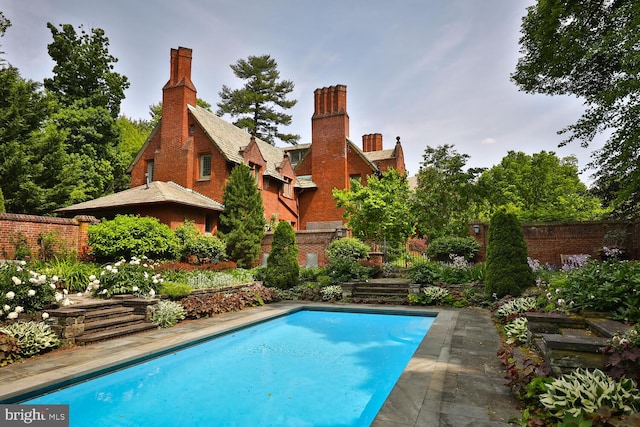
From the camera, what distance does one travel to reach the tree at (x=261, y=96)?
41000mm

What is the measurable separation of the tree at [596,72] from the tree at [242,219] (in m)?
13.8

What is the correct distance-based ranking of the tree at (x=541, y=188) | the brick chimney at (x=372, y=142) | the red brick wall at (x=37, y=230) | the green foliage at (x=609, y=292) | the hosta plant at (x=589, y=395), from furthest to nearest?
the brick chimney at (x=372, y=142)
the tree at (x=541, y=188)
the red brick wall at (x=37, y=230)
the green foliage at (x=609, y=292)
the hosta plant at (x=589, y=395)

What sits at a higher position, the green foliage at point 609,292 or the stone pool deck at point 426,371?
the green foliage at point 609,292

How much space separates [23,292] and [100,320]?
150cm

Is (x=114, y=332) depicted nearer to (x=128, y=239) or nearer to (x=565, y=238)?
(x=128, y=239)

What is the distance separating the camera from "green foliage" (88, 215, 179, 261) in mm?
14406

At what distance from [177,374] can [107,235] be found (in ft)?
35.5

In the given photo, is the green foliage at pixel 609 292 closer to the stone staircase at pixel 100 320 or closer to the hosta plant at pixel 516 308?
the hosta plant at pixel 516 308

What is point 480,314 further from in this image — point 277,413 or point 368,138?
point 368,138

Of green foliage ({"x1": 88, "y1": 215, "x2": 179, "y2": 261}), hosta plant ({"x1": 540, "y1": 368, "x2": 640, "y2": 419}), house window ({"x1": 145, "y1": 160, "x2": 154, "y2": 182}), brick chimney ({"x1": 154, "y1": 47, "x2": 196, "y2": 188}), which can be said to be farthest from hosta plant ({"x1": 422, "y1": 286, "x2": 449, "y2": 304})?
house window ({"x1": 145, "y1": 160, "x2": 154, "y2": 182})

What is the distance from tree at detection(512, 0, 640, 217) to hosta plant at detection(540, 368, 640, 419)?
7235 mm

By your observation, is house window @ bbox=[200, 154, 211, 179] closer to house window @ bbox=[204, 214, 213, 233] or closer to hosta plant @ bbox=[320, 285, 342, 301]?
house window @ bbox=[204, 214, 213, 233]

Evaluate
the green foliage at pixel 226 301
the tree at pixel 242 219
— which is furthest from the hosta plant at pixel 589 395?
the tree at pixel 242 219

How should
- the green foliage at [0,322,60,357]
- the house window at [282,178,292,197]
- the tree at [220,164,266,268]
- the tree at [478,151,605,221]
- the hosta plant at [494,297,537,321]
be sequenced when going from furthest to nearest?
the tree at [478,151,605,221] → the house window at [282,178,292,197] → the tree at [220,164,266,268] → the hosta plant at [494,297,537,321] → the green foliage at [0,322,60,357]
